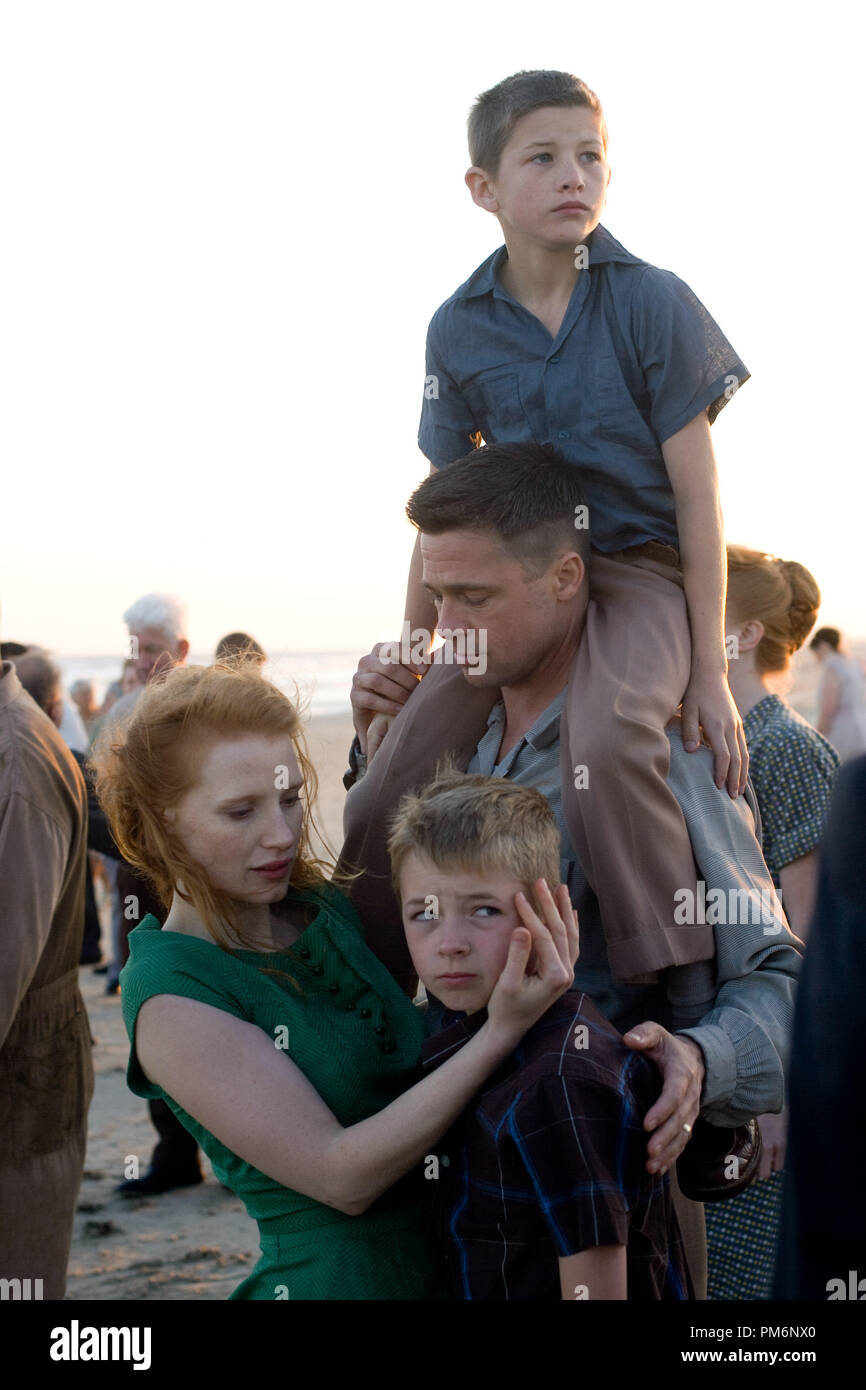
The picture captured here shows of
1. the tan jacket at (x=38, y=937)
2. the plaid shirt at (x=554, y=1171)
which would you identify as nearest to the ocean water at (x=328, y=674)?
the tan jacket at (x=38, y=937)

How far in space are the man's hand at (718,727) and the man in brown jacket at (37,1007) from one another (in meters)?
1.51

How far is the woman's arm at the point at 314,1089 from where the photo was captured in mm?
1905

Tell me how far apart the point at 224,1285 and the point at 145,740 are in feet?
9.72

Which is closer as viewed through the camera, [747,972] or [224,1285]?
[747,972]

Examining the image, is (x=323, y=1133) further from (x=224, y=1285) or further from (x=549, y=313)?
(x=224, y=1285)

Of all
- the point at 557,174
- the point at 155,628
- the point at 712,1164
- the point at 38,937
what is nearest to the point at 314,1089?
the point at 712,1164

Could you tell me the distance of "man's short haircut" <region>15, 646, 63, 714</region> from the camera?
5238 millimetres

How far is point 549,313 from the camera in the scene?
9.07ft

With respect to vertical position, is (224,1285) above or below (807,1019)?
below

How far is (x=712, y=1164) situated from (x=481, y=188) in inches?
79.0

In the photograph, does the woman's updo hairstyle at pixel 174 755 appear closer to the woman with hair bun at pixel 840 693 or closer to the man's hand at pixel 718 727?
the man's hand at pixel 718 727

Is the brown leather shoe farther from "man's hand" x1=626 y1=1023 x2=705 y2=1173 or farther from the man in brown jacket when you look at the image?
the man in brown jacket

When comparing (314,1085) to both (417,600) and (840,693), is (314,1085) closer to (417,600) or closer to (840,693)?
(417,600)
